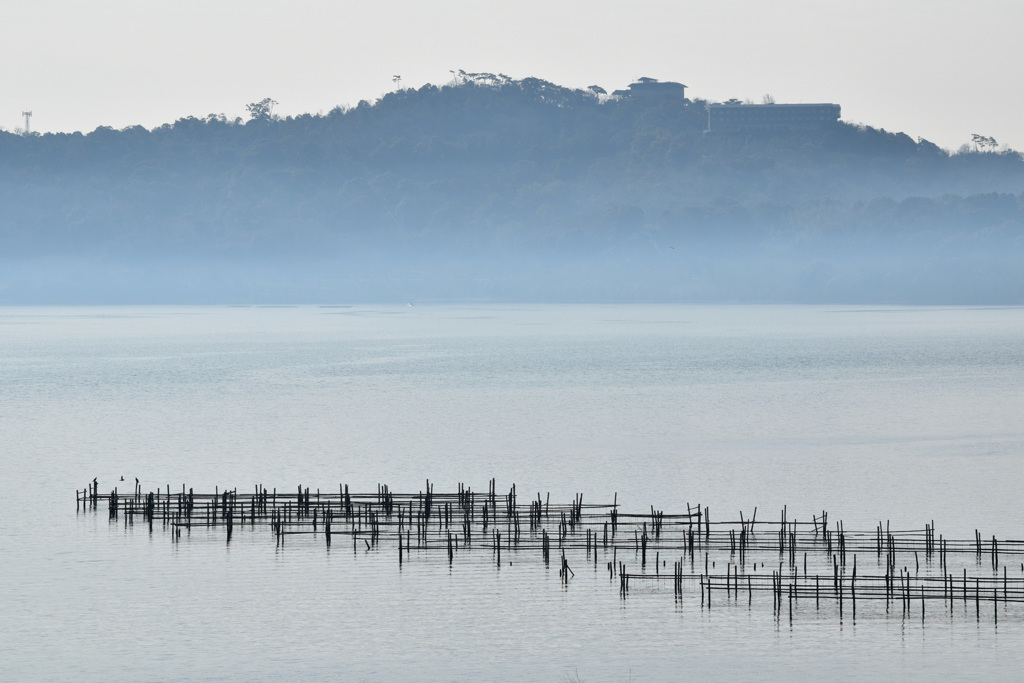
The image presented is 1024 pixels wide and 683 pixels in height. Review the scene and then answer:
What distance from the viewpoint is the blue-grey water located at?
117 feet

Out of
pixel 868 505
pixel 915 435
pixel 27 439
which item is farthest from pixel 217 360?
pixel 868 505

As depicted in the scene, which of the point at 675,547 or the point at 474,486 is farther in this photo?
the point at 474,486

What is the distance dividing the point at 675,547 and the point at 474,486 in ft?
69.8

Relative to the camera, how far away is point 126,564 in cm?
4628

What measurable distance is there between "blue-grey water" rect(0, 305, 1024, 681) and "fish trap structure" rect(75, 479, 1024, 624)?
0.96m

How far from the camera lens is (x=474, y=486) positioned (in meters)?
66.6

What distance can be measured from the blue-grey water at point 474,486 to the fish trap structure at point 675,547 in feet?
3.16

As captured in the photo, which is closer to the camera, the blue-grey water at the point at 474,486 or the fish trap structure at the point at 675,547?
the blue-grey water at the point at 474,486

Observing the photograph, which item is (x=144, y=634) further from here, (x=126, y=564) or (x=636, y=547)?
(x=636, y=547)

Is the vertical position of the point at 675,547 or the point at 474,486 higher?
the point at 474,486

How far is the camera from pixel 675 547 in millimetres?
46938

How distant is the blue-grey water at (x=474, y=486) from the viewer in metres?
35.7

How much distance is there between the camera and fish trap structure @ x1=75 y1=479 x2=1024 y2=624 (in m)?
39.4

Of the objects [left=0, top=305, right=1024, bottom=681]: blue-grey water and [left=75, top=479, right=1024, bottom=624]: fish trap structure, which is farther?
[left=75, top=479, right=1024, bottom=624]: fish trap structure
